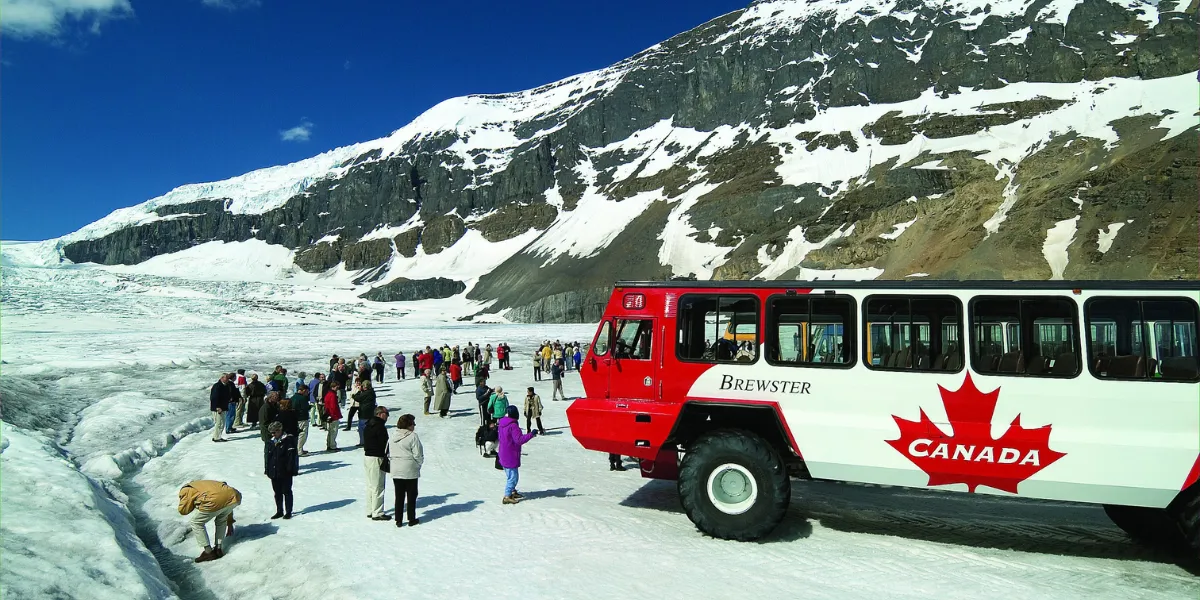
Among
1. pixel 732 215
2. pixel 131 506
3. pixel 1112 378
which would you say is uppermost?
pixel 732 215

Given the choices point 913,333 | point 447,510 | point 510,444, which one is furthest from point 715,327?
point 447,510

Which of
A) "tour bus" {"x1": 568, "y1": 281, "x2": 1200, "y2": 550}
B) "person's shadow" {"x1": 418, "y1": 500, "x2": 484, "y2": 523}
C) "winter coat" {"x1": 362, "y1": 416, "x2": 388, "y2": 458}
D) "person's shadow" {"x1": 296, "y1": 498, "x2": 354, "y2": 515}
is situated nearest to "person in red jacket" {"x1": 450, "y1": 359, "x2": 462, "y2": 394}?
"person's shadow" {"x1": 296, "y1": 498, "x2": 354, "y2": 515}

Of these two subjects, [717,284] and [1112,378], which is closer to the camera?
[1112,378]

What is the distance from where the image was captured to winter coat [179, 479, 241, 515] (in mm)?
8109

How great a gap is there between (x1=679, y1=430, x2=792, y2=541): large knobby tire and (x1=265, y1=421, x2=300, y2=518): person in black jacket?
582 centimetres

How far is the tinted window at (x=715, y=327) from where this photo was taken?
27.4ft

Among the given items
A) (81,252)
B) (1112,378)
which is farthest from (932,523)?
(81,252)

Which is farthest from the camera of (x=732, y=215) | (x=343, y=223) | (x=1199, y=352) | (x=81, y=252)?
(x=81, y=252)

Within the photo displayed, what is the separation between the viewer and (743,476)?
26.5ft

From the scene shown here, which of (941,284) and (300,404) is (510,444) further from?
(941,284)

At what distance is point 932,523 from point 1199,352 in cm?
373

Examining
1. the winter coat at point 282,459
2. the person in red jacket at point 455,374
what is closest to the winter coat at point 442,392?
the person in red jacket at point 455,374

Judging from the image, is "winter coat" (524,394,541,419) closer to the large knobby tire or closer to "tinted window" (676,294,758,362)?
"tinted window" (676,294,758,362)

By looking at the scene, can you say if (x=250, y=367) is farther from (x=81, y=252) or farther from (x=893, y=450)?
(x=81, y=252)
